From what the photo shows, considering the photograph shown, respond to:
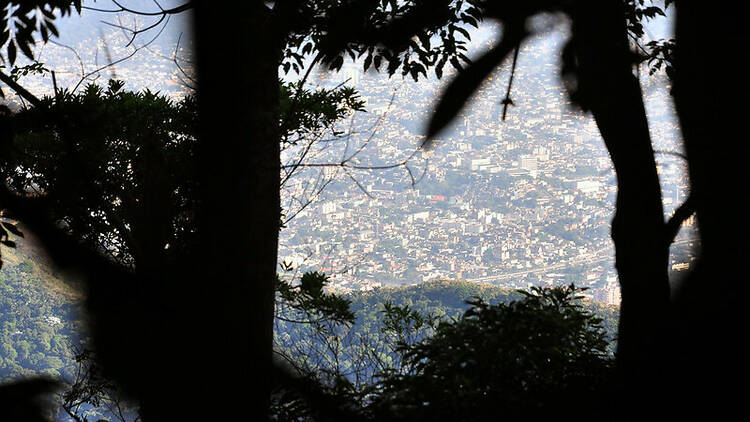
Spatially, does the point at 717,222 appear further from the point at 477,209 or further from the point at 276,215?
the point at 477,209

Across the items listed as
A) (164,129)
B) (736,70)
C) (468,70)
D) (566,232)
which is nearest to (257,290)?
(468,70)

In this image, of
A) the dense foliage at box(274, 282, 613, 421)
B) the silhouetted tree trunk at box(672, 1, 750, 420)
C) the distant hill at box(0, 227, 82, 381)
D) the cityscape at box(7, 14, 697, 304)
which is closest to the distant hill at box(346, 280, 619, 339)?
the cityscape at box(7, 14, 697, 304)

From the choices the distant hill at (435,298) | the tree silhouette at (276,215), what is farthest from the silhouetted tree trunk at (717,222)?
the distant hill at (435,298)

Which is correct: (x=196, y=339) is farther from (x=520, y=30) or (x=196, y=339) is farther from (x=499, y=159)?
(x=499, y=159)

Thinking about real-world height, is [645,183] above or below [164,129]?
below

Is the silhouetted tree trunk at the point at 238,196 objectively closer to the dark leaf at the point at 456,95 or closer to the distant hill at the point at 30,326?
the dark leaf at the point at 456,95

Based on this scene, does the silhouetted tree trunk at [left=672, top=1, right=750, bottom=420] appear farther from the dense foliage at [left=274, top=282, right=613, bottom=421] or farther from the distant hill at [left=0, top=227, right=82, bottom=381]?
the distant hill at [left=0, top=227, right=82, bottom=381]
